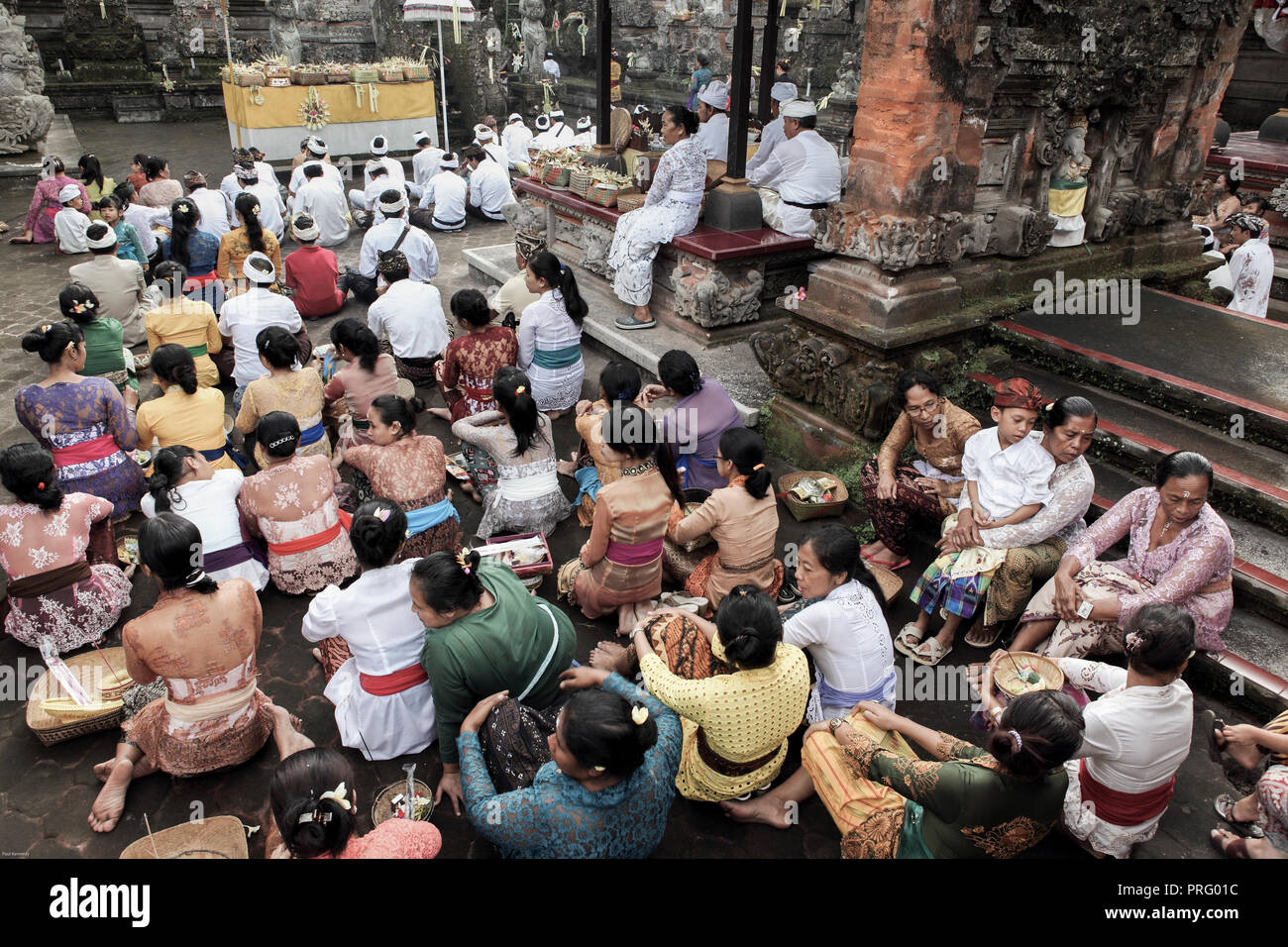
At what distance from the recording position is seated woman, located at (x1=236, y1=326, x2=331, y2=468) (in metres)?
5.12

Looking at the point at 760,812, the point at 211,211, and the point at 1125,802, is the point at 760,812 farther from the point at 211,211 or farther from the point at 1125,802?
the point at 211,211

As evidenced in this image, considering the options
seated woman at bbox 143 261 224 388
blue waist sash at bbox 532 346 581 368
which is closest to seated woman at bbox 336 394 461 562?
blue waist sash at bbox 532 346 581 368

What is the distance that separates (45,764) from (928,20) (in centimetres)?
590

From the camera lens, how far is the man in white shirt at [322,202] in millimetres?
10086

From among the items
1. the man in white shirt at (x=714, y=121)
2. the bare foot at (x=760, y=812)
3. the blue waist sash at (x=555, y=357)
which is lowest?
the bare foot at (x=760, y=812)

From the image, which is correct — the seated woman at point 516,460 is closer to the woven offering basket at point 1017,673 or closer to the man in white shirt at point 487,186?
the woven offering basket at point 1017,673

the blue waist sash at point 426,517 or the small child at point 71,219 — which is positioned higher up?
the small child at point 71,219

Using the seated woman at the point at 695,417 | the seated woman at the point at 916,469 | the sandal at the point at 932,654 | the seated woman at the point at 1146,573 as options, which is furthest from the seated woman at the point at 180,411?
the seated woman at the point at 1146,573

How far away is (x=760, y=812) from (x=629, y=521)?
55.6 inches

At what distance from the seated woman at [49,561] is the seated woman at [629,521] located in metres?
2.43

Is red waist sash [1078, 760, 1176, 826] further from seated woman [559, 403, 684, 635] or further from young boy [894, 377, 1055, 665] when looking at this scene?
seated woman [559, 403, 684, 635]

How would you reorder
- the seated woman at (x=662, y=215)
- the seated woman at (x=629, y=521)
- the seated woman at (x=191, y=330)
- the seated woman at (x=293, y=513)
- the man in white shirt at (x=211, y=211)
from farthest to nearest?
the man in white shirt at (x=211, y=211)
the seated woman at (x=662, y=215)
the seated woman at (x=191, y=330)
the seated woman at (x=293, y=513)
the seated woman at (x=629, y=521)

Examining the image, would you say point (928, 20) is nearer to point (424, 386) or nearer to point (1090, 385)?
point (1090, 385)

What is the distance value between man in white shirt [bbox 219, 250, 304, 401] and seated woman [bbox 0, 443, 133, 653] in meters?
2.37
